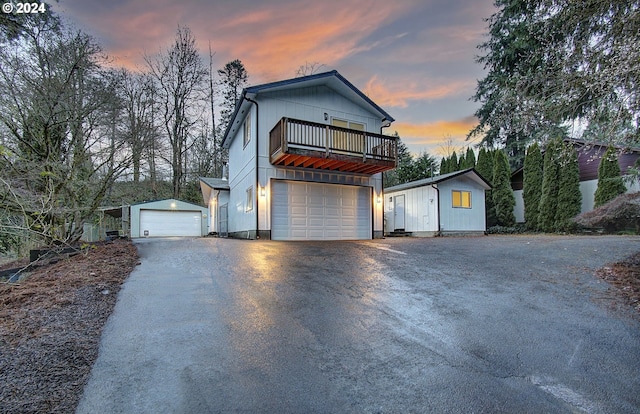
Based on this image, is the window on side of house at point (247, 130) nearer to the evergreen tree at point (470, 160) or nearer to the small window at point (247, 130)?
the small window at point (247, 130)

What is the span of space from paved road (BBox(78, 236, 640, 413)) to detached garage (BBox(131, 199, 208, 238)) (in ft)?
45.1

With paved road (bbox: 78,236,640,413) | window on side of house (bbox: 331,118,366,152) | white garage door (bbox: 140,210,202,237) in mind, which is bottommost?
paved road (bbox: 78,236,640,413)

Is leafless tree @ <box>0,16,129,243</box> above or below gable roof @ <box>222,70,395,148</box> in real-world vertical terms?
below

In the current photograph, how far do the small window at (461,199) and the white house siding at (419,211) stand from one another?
124 centimetres

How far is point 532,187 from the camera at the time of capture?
17062 mm

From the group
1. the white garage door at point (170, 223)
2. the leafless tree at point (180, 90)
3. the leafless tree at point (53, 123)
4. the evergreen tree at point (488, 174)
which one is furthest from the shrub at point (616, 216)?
the leafless tree at point (180, 90)

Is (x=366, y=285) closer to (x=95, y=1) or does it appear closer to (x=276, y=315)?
(x=276, y=315)

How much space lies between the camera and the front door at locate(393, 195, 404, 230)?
55.9 feet

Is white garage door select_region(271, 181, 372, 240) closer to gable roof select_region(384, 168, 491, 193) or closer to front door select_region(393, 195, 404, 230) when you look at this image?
gable roof select_region(384, 168, 491, 193)

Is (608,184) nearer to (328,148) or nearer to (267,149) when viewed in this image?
(328,148)

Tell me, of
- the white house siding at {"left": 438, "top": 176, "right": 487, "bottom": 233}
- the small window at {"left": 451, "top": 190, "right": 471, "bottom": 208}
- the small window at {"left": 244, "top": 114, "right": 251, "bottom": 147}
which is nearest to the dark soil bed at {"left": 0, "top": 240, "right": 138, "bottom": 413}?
the small window at {"left": 244, "top": 114, "right": 251, "bottom": 147}

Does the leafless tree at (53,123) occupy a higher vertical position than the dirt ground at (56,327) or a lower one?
higher

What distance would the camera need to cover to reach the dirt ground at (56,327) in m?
2.10
